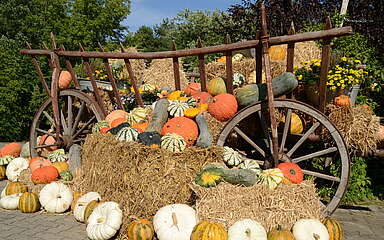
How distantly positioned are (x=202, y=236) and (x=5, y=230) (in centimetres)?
250

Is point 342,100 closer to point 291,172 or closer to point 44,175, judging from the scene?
point 291,172

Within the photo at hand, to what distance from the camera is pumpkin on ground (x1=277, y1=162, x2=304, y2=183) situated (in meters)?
3.76

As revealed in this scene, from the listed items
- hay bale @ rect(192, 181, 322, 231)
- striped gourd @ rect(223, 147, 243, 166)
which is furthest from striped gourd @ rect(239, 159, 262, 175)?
hay bale @ rect(192, 181, 322, 231)

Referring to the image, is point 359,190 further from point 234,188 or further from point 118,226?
point 118,226

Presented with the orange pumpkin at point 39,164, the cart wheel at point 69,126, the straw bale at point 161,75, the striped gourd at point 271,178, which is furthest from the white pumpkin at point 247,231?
the straw bale at point 161,75

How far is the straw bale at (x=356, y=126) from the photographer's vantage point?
4.10 metres

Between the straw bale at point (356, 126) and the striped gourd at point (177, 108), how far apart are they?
1.90 m

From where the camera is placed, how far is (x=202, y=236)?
3.15m

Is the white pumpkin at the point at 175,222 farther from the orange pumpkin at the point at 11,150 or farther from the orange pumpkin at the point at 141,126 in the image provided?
the orange pumpkin at the point at 11,150

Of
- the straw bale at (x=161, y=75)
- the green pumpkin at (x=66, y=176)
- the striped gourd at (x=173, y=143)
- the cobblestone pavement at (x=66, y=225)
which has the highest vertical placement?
the straw bale at (x=161, y=75)

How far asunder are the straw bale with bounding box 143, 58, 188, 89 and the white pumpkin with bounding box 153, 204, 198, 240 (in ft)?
14.2

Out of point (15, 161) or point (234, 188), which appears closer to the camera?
point (234, 188)

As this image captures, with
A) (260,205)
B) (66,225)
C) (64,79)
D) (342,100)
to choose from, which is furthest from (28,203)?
(342,100)

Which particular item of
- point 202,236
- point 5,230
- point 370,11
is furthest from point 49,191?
point 370,11
